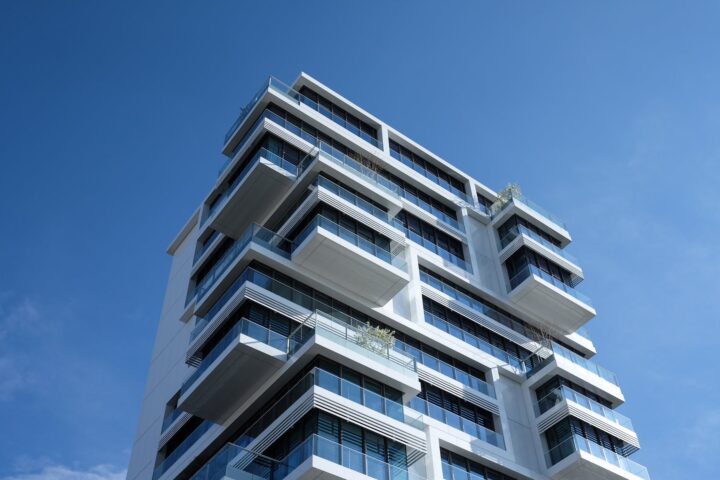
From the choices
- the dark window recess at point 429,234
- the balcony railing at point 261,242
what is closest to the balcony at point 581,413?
Answer: the dark window recess at point 429,234

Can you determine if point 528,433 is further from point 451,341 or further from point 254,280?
point 254,280

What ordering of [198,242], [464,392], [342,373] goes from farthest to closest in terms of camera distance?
1. [198,242]
2. [464,392]
3. [342,373]

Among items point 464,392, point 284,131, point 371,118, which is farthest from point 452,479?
point 371,118

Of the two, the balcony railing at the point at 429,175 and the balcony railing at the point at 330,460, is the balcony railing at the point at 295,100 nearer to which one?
the balcony railing at the point at 429,175

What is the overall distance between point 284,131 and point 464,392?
13883 mm

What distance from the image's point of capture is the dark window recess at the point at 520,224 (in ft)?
134

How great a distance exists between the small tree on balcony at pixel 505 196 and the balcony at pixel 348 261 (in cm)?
1126

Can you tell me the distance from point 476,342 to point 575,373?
4.28 meters

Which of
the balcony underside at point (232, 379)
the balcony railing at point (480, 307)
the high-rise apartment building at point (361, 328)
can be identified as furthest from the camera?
the balcony railing at point (480, 307)

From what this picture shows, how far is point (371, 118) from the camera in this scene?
42000 mm

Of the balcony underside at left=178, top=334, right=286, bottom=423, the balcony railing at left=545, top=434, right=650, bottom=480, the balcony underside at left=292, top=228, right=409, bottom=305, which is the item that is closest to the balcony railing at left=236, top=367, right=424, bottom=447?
the balcony underside at left=178, top=334, right=286, bottom=423

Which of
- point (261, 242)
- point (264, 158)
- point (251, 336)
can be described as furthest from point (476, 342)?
point (264, 158)

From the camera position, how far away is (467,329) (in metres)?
35.9

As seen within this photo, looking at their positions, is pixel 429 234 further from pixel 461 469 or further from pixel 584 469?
pixel 584 469
